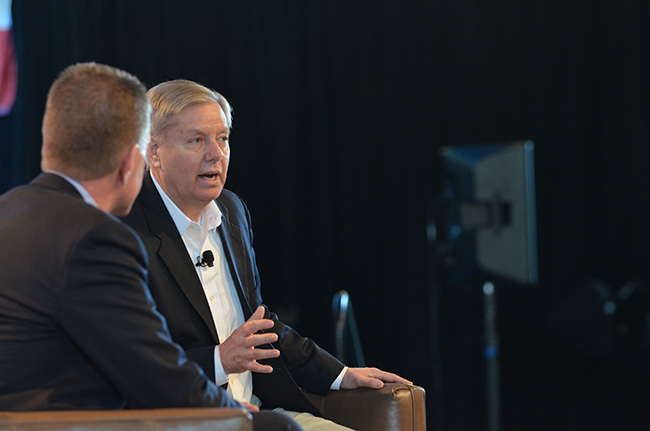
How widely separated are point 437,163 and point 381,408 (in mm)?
3137

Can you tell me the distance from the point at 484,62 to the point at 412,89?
497mm

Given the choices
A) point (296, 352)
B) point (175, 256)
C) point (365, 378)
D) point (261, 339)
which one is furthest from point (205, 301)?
point (365, 378)

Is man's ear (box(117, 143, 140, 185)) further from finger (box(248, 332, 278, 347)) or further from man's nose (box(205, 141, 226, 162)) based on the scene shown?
man's nose (box(205, 141, 226, 162))

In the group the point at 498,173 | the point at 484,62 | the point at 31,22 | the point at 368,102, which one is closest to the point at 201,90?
the point at 498,173

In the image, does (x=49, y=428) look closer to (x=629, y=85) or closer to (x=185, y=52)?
(x=185, y=52)

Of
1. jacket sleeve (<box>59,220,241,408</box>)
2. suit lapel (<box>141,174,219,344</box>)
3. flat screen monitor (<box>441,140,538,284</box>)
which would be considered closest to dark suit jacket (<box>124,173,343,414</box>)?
suit lapel (<box>141,174,219,344</box>)

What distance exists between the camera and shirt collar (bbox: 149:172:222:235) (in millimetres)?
1989

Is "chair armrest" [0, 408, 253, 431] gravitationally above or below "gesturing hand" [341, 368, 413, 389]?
above

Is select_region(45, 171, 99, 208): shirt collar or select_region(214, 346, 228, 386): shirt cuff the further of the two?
select_region(214, 346, 228, 386): shirt cuff

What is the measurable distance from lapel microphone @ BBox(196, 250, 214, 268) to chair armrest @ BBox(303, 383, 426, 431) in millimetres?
490

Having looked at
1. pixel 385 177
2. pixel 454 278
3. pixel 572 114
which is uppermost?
pixel 572 114

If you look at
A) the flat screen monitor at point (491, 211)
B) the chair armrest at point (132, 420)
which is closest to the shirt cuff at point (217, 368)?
the chair armrest at point (132, 420)

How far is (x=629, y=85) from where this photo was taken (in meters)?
4.73

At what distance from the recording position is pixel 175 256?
6.22ft
